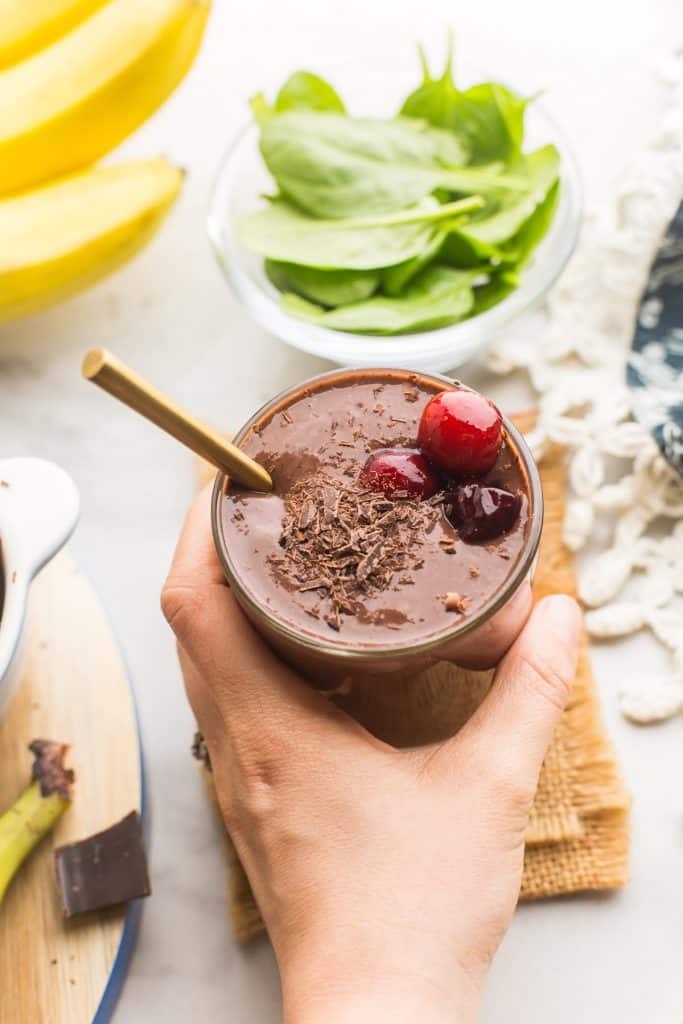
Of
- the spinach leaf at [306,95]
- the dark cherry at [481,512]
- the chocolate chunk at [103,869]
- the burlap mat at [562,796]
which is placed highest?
the spinach leaf at [306,95]

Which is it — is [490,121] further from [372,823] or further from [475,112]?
[372,823]

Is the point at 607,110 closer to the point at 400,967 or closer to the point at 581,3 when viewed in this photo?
the point at 581,3

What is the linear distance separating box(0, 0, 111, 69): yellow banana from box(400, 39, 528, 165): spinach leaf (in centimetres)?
51

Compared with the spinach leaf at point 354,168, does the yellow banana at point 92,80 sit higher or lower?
higher

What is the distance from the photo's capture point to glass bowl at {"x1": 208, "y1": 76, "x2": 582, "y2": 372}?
1572mm

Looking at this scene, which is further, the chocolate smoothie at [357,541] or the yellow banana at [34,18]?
the yellow banana at [34,18]

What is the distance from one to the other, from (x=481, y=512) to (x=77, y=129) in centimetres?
94

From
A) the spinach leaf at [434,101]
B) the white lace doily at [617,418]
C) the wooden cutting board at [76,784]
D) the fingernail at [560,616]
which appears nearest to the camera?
Result: the fingernail at [560,616]

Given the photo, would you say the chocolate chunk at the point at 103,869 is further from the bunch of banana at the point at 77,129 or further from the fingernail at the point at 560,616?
the bunch of banana at the point at 77,129

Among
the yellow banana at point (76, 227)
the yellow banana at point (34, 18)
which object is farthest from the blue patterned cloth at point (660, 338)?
the yellow banana at point (34, 18)

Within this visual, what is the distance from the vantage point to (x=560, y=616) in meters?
1.24

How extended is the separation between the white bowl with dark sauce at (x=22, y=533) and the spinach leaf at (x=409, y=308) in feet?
1.53

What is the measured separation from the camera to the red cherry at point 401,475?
109 cm

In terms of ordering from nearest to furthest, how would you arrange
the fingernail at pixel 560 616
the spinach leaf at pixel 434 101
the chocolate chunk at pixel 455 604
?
the chocolate chunk at pixel 455 604 → the fingernail at pixel 560 616 → the spinach leaf at pixel 434 101
